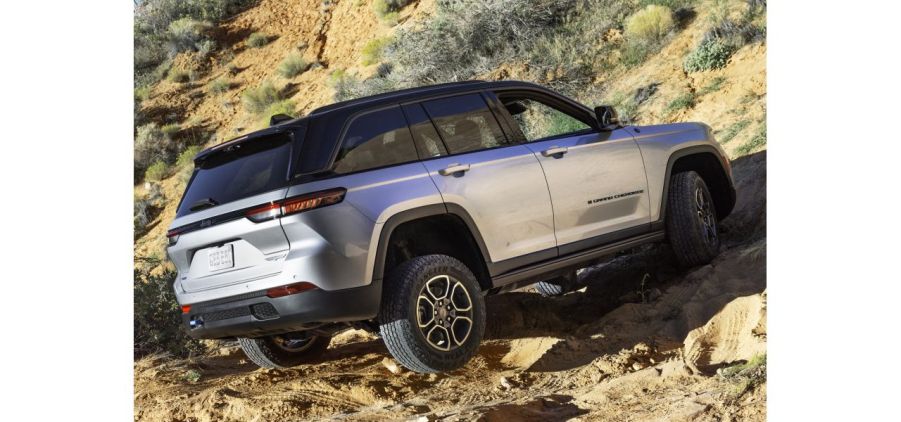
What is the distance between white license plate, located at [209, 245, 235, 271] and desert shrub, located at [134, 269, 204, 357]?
3044 mm

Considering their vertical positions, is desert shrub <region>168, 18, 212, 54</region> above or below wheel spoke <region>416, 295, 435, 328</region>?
above

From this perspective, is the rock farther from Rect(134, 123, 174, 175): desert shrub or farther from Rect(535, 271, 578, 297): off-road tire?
Rect(134, 123, 174, 175): desert shrub

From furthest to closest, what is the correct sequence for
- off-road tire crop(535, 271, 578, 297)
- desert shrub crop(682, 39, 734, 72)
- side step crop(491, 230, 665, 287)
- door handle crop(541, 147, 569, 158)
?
desert shrub crop(682, 39, 734, 72) → off-road tire crop(535, 271, 578, 297) → door handle crop(541, 147, 569, 158) → side step crop(491, 230, 665, 287)

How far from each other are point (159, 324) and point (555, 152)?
4.41 meters

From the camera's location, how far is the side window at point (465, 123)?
17.9 ft

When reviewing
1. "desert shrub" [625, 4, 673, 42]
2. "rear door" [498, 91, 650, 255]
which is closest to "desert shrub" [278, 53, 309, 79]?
"desert shrub" [625, 4, 673, 42]

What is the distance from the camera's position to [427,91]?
5.60 meters

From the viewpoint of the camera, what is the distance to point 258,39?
65.2 ft

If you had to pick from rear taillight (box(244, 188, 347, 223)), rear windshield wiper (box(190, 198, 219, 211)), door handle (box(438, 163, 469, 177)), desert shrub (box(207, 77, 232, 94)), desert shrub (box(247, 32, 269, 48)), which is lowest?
door handle (box(438, 163, 469, 177))

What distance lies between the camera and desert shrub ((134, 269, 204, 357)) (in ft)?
26.0

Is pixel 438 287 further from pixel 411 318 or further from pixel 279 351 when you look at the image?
pixel 279 351

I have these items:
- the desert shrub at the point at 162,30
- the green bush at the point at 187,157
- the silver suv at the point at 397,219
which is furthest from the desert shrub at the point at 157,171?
the silver suv at the point at 397,219
